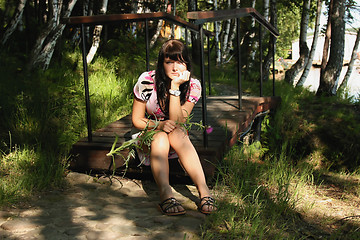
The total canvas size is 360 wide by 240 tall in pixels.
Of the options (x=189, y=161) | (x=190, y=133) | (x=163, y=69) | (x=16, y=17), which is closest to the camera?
(x=189, y=161)

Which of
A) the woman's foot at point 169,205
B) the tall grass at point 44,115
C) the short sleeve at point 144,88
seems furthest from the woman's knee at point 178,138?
the tall grass at point 44,115

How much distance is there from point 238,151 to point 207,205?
1.37 m

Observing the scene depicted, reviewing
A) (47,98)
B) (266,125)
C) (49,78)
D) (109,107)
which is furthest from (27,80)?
(266,125)

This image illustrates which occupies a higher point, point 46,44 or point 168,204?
point 46,44

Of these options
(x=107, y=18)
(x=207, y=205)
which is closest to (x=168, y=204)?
(x=207, y=205)

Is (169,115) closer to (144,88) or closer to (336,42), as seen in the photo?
(144,88)

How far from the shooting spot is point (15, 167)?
317 cm

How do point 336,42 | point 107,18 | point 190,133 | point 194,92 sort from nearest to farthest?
point 194,92
point 107,18
point 190,133
point 336,42

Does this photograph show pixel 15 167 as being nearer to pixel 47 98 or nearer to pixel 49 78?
pixel 47 98

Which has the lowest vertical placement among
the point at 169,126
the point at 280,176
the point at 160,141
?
the point at 280,176

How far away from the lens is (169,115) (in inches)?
115

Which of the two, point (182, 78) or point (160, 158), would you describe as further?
point (182, 78)

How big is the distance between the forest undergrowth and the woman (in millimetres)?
314

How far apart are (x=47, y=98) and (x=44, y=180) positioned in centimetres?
192
